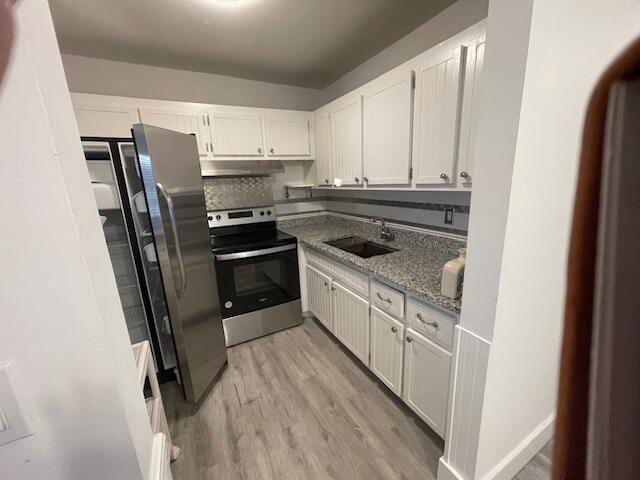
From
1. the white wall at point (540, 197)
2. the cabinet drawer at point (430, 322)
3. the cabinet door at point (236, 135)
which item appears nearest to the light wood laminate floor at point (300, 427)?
the white wall at point (540, 197)

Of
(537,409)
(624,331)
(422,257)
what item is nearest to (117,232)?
(422,257)

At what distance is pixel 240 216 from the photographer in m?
2.53

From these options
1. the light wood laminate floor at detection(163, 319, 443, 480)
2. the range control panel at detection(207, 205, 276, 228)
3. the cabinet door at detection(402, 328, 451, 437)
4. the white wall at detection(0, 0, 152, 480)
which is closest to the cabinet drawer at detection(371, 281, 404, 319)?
the cabinet door at detection(402, 328, 451, 437)

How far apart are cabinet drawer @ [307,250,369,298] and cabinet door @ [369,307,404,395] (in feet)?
0.53

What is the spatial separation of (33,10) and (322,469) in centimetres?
181

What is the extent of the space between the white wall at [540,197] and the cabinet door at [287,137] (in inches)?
82.3

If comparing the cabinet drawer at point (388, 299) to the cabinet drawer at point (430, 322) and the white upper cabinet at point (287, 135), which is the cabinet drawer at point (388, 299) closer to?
the cabinet drawer at point (430, 322)

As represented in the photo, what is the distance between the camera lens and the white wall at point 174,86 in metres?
2.07

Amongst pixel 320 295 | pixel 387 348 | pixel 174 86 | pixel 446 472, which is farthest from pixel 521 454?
pixel 174 86

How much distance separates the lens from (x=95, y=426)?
0.45 metres

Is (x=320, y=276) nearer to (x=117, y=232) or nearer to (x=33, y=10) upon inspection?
(x=117, y=232)

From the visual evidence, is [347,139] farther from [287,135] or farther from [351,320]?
[351,320]

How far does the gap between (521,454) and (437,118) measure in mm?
1762

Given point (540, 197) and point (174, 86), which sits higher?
point (174, 86)
